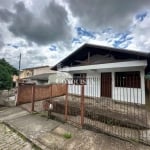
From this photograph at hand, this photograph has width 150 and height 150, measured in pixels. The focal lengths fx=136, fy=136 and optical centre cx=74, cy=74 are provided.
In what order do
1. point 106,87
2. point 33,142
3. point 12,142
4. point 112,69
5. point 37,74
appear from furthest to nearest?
point 37,74 < point 106,87 < point 112,69 < point 12,142 < point 33,142

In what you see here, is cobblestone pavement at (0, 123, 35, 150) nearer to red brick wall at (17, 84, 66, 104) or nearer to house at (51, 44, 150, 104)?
house at (51, 44, 150, 104)

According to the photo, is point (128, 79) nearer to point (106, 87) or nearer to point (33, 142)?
point (106, 87)

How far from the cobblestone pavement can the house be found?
166 inches

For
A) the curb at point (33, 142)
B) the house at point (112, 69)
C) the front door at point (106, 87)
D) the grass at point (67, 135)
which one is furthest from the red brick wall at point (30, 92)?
the grass at point (67, 135)

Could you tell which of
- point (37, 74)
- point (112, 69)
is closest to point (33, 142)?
point (112, 69)

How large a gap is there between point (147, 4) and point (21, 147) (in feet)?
28.2

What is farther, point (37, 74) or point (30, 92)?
point (37, 74)

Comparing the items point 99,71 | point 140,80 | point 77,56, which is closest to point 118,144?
point 140,80

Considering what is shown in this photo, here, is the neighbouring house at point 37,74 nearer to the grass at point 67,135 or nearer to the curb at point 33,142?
the curb at point 33,142

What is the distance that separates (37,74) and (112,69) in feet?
88.9

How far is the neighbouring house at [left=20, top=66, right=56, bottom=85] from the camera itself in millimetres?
26052

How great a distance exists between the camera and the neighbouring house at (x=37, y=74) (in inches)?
1026

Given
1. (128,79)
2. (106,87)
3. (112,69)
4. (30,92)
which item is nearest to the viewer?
(128,79)

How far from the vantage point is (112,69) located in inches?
441
